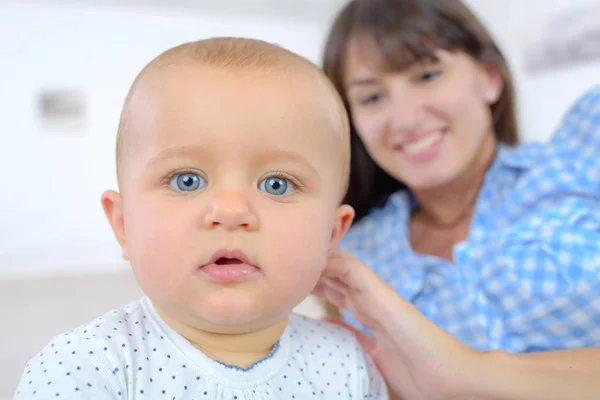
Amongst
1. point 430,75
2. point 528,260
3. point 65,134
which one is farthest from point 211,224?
point 65,134

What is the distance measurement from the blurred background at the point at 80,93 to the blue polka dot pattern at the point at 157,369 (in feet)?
6.78

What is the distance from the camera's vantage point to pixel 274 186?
669mm

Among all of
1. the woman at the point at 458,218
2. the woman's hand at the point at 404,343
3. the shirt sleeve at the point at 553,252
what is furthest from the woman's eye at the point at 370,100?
the woman's hand at the point at 404,343

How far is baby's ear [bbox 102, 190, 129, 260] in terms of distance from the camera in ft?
2.35

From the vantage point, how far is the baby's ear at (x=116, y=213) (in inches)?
28.2

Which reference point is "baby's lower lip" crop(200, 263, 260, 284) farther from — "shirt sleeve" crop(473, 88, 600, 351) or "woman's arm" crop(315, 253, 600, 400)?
"shirt sleeve" crop(473, 88, 600, 351)

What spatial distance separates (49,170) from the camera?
305cm

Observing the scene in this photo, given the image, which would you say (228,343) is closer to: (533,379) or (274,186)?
(274,186)

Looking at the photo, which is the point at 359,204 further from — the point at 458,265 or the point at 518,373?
the point at 518,373

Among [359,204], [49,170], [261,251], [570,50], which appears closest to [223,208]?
[261,251]

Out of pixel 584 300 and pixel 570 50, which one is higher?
pixel 570 50

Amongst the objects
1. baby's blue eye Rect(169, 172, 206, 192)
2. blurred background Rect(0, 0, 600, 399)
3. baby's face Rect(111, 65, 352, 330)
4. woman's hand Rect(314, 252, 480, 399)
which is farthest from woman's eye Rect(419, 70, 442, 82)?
blurred background Rect(0, 0, 600, 399)

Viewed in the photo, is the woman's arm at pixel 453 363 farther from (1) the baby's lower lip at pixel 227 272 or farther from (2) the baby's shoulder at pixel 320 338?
(1) the baby's lower lip at pixel 227 272

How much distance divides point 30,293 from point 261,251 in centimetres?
191
